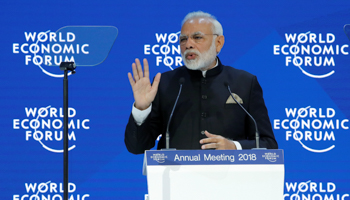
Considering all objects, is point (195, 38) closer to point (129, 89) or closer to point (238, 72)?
point (238, 72)

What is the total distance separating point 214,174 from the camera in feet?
5.30

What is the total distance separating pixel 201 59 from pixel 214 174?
94cm

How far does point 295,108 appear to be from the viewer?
3330 mm

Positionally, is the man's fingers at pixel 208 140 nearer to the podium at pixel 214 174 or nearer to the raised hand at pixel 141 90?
the podium at pixel 214 174

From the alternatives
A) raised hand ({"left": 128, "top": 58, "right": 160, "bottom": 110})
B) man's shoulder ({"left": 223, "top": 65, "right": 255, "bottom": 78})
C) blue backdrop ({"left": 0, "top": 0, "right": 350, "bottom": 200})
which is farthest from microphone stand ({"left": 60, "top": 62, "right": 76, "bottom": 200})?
blue backdrop ({"left": 0, "top": 0, "right": 350, "bottom": 200})

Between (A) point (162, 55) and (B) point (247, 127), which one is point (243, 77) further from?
(A) point (162, 55)

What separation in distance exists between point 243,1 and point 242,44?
35 cm

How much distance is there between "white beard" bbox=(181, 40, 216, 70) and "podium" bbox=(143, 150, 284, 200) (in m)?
0.87

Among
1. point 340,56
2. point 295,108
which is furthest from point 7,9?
point 340,56

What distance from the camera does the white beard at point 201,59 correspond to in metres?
2.38

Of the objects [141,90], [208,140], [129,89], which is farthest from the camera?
[129,89]

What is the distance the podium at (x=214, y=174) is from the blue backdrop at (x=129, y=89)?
1.75 m

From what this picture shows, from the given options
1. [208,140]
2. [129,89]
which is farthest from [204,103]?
[129,89]

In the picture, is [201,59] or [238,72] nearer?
[201,59]
